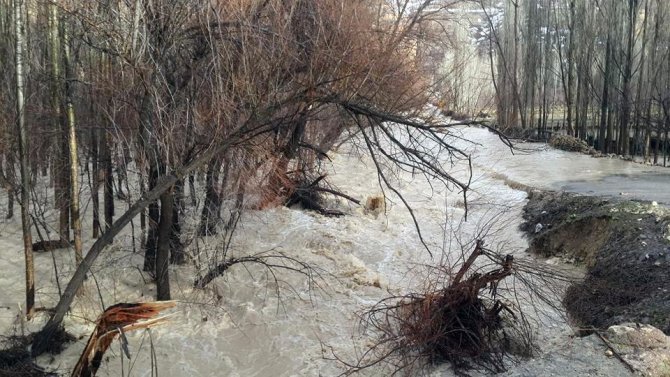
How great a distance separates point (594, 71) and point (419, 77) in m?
20.3

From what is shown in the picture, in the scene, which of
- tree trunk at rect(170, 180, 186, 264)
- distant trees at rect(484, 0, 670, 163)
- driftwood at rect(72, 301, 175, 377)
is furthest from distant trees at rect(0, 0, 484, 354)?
distant trees at rect(484, 0, 670, 163)

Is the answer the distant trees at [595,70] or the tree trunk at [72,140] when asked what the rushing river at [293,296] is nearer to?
the tree trunk at [72,140]

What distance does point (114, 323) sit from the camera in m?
5.76

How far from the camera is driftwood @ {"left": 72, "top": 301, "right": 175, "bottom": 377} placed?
18.8ft

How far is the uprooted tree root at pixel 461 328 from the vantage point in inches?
260

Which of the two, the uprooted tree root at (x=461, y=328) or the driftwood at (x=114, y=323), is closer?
the driftwood at (x=114, y=323)

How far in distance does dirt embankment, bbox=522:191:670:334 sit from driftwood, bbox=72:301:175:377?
5.35 meters

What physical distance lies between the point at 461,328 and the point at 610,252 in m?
4.18

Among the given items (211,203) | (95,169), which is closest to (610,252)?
(211,203)

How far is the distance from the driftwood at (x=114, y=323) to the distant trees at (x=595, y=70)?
14.9 metres

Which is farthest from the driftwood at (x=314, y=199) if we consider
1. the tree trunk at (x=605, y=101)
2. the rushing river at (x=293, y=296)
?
the tree trunk at (x=605, y=101)

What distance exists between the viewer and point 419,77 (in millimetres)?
11969

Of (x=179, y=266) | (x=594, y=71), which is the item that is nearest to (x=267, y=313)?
(x=179, y=266)

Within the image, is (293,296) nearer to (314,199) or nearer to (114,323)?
(114,323)
